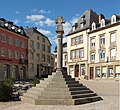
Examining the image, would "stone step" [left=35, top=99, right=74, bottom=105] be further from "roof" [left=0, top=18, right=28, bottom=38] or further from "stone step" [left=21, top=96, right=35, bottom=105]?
"roof" [left=0, top=18, right=28, bottom=38]

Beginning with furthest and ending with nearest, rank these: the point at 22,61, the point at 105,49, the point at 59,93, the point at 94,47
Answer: the point at 22,61 → the point at 94,47 → the point at 105,49 → the point at 59,93

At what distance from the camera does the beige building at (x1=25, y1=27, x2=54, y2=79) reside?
2078 inches

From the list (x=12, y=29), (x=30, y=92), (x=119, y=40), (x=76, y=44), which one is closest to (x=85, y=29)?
(x=76, y=44)

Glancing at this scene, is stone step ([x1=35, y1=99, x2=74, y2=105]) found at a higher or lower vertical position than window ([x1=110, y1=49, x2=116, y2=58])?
lower

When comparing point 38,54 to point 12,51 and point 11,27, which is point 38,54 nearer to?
point 12,51

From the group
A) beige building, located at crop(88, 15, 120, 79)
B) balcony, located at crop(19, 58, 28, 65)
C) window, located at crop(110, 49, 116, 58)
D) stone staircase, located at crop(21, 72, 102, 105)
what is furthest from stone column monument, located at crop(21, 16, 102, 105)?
balcony, located at crop(19, 58, 28, 65)

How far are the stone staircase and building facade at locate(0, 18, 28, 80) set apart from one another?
30370 millimetres

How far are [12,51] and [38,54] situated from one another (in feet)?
38.4

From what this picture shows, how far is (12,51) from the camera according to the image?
150 ft

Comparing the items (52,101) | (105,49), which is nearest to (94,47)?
(105,49)

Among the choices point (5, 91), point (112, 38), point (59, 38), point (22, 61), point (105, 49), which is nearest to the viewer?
point (5, 91)

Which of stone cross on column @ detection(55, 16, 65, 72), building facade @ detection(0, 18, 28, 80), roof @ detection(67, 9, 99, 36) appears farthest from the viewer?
roof @ detection(67, 9, 99, 36)

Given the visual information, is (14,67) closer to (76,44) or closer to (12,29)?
(12,29)

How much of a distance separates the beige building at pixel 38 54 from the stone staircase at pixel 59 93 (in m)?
37.0
